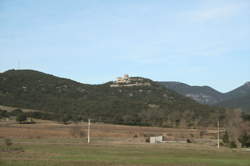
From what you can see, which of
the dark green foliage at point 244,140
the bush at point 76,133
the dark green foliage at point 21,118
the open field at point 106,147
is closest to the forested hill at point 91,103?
the dark green foliage at point 21,118

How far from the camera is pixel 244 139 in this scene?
81.4 meters

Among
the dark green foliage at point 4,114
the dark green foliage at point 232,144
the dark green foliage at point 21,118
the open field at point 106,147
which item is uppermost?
the dark green foliage at point 4,114

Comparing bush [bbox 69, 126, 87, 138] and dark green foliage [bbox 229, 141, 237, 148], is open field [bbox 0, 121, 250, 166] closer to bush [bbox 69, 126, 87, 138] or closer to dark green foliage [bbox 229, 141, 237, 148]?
bush [bbox 69, 126, 87, 138]

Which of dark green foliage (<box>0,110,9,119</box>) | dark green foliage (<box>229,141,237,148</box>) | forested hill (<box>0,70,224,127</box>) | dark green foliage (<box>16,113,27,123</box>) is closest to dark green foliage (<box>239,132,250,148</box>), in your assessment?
dark green foliage (<box>229,141,237,148</box>)

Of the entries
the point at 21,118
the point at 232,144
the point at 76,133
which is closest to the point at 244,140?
the point at 232,144

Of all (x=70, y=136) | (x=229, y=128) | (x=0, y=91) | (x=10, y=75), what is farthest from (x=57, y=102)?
(x=229, y=128)

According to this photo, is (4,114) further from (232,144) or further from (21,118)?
(232,144)

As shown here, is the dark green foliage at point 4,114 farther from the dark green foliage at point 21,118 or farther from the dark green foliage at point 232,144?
the dark green foliage at point 232,144

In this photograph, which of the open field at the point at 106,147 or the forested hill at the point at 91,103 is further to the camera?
the forested hill at the point at 91,103

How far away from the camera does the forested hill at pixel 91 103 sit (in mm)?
143375

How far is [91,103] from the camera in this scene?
158m

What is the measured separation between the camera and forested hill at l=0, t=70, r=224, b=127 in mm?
143375

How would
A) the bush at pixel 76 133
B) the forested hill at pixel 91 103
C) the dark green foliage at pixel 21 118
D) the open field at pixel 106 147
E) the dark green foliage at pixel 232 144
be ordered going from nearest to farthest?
the open field at pixel 106 147
the dark green foliage at pixel 232 144
the bush at pixel 76 133
the dark green foliage at pixel 21 118
the forested hill at pixel 91 103

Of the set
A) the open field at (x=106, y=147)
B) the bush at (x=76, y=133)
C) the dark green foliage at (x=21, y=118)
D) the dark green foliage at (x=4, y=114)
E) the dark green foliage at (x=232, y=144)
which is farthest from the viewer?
the dark green foliage at (x=4, y=114)
